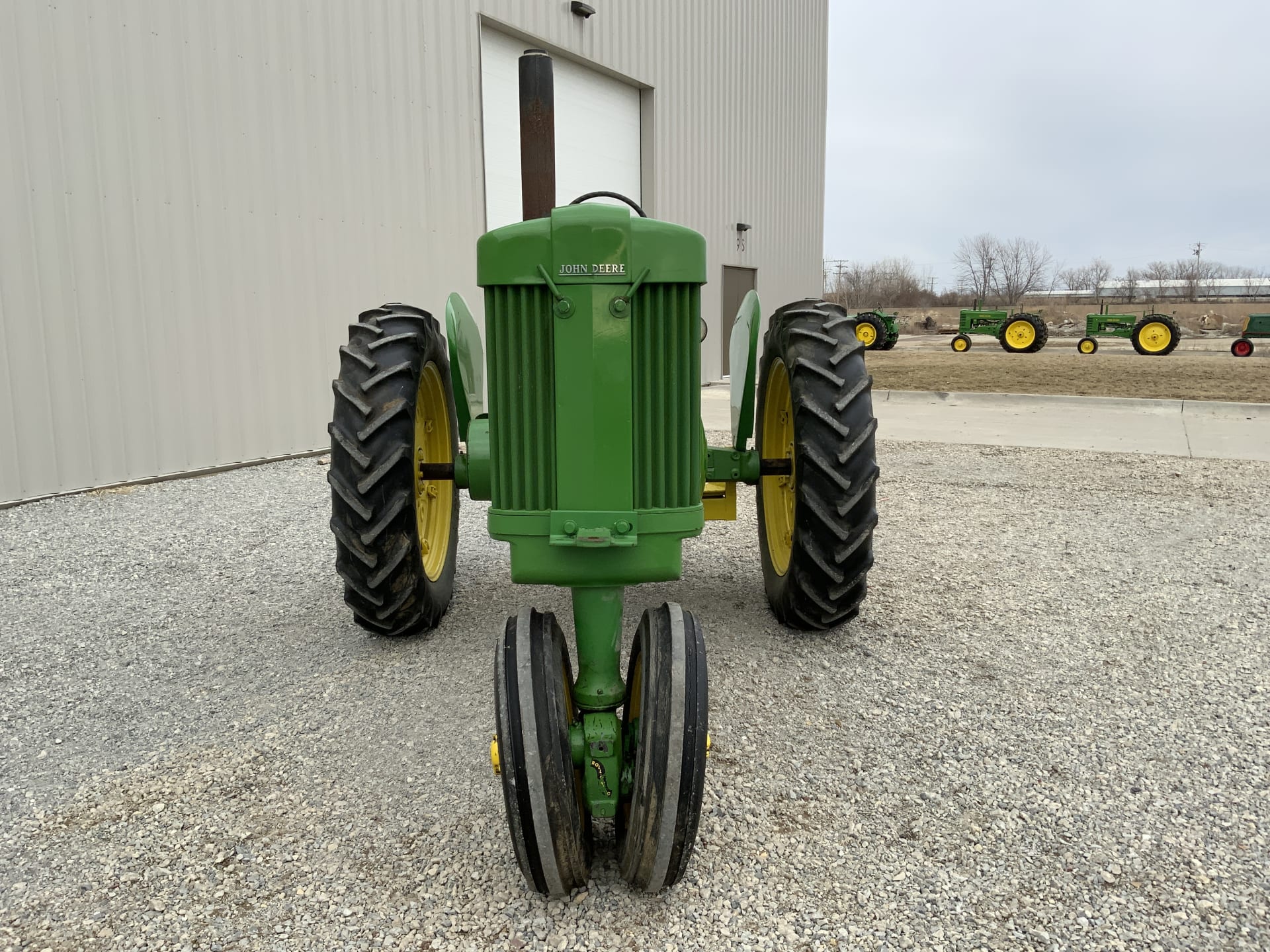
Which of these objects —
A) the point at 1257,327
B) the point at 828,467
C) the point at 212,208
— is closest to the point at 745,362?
the point at 828,467

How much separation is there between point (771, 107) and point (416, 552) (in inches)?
564

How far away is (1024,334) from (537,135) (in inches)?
918

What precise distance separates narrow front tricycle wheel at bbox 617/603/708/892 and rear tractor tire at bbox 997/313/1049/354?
76.2ft

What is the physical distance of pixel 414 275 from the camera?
355 inches

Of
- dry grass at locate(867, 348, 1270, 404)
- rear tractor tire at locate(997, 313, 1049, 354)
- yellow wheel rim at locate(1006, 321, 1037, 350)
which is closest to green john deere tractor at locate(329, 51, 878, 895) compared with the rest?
dry grass at locate(867, 348, 1270, 404)

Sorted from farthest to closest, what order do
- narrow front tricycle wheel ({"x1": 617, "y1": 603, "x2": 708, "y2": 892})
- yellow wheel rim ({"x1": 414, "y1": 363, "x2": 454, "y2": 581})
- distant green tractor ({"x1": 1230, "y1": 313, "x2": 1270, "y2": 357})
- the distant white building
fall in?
the distant white building
distant green tractor ({"x1": 1230, "y1": 313, "x2": 1270, "y2": 357})
yellow wheel rim ({"x1": 414, "y1": 363, "x2": 454, "y2": 581})
narrow front tricycle wheel ({"x1": 617, "y1": 603, "x2": 708, "y2": 892})

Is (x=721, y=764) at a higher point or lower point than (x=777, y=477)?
lower

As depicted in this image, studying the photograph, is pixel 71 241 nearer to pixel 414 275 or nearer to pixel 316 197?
pixel 316 197

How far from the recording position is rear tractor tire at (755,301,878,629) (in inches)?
125

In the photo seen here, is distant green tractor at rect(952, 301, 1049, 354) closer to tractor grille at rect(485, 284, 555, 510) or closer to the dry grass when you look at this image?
the dry grass

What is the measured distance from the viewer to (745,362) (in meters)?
3.36

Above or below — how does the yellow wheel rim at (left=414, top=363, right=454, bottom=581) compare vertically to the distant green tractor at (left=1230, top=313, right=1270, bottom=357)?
below

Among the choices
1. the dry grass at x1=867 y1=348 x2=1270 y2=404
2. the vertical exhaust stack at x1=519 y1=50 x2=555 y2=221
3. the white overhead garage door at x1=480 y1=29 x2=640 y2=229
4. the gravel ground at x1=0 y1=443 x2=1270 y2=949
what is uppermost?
the white overhead garage door at x1=480 y1=29 x2=640 y2=229

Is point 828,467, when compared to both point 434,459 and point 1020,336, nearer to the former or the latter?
point 434,459
